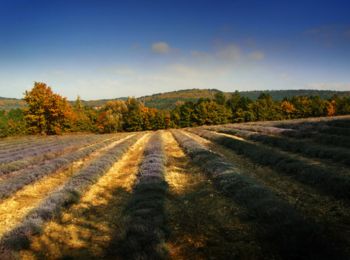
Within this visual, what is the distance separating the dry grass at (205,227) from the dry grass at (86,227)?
1.79 m

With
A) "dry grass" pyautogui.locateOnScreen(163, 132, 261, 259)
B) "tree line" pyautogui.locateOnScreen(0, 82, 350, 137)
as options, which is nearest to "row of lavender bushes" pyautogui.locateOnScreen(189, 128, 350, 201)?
"dry grass" pyautogui.locateOnScreen(163, 132, 261, 259)

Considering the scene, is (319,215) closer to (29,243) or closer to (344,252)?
(344,252)

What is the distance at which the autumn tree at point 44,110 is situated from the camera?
54094mm

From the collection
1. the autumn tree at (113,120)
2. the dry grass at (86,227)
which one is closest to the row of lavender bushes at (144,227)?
the dry grass at (86,227)

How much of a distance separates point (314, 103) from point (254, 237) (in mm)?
Result: 95515

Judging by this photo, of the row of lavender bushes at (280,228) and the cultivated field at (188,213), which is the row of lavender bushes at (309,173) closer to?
the cultivated field at (188,213)

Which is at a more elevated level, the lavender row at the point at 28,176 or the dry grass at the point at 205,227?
the dry grass at the point at 205,227

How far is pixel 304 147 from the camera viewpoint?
685 inches

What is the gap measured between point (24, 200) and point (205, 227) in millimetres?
8015

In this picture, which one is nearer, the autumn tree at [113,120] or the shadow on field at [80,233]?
the shadow on field at [80,233]

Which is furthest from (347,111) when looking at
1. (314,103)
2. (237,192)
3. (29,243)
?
(29,243)

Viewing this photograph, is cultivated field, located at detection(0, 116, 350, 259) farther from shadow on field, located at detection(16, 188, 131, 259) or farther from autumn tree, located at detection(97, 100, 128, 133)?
autumn tree, located at detection(97, 100, 128, 133)

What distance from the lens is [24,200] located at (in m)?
11.7

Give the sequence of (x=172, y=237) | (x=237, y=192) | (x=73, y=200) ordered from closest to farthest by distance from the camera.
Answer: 1. (x=172, y=237)
2. (x=237, y=192)
3. (x=73, y=200)
